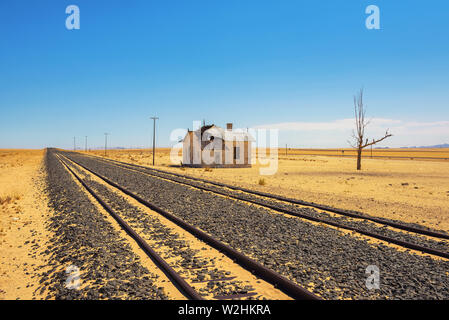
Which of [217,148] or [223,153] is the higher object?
[217,148]

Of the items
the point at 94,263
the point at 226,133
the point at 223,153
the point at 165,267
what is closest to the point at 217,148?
the point at 223,153

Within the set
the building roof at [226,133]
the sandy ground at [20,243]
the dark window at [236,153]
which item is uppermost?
the building roof at [226,133]

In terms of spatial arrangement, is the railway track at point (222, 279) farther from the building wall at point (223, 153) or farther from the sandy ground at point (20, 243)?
the building wall at point (223, 153)

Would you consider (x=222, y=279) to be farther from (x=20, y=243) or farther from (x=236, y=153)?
(x=236, y=153)

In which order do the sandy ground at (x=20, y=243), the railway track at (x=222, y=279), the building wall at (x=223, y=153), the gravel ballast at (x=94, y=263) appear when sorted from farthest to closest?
the building wall at (x=223, y=153), the sandy ground at (x=20, y=243), the gravel ballast at (x=94, y=263), the railway track at (x=222, y=279)

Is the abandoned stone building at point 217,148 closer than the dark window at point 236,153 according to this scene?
Yes

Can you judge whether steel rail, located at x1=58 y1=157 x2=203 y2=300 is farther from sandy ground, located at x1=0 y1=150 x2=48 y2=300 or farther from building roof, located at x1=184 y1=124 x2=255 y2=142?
building roof, located at x1=184 y1=124 x2=255 y2=142

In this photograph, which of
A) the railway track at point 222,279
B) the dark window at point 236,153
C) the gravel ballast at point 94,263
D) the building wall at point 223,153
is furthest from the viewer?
the dark window at point 236,153

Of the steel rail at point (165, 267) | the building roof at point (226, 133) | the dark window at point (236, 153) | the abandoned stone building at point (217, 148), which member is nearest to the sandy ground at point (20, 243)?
the steel rail at point (165, 267)

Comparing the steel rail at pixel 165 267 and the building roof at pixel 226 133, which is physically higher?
the building roof at pixel 226 133

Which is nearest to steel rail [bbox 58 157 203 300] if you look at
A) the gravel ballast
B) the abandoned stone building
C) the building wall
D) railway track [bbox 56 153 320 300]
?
railway track [bbox 56 153 320 300]
